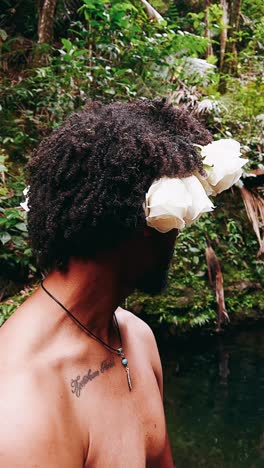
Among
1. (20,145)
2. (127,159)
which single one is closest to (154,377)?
(127,159)

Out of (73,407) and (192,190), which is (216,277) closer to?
(192,190)

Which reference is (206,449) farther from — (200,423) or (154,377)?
(154,377)

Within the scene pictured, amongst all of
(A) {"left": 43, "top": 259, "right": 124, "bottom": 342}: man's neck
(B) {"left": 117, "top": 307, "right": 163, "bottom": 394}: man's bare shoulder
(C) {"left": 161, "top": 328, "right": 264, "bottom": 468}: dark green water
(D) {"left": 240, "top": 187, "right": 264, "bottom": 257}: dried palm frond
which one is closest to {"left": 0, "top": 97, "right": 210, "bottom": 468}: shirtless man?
(A) {"left": 43, "top": 259, "right": 124, "bottom": 342}: man's neck

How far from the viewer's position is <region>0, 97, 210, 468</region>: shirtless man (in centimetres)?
108

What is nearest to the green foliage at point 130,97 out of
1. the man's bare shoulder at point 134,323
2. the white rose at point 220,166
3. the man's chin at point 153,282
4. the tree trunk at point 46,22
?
the tree trunk at point 46,22

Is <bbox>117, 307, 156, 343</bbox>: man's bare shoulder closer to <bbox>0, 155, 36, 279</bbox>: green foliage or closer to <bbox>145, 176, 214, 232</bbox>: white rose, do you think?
<bbox>145, 176, 214, 232</bbox>: white rose

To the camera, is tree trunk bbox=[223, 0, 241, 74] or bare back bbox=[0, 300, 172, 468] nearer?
bare back bbox=[0, 300, 172, 468]

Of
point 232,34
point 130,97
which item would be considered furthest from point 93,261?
point 232,34

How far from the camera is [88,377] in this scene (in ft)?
3.87

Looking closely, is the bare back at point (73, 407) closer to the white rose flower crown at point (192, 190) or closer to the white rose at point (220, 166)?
the white rose flower crown at point (192, 190)

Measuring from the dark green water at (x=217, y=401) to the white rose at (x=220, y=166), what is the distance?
237cm

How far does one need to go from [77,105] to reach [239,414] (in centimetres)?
274

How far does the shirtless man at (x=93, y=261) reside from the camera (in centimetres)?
108

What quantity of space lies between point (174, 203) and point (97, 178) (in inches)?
7.2
